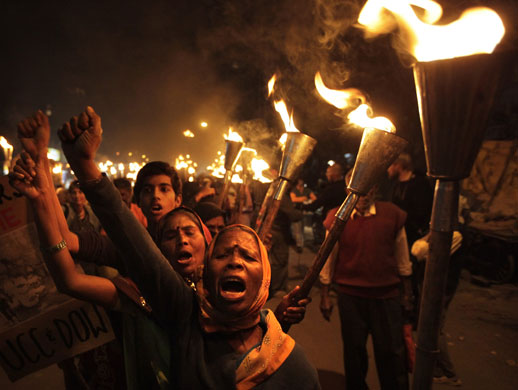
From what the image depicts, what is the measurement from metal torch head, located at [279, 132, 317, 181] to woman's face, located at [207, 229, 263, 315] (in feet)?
2.44

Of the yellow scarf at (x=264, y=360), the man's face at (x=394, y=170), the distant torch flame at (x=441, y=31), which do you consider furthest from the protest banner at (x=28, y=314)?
the man's face at (x=394, y=170)

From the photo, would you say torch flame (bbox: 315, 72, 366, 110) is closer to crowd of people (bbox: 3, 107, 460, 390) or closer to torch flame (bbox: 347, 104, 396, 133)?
torch flame (bbox: 347, 104, 396, 133)

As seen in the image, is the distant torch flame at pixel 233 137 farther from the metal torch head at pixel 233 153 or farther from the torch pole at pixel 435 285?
the torch pole at pixel 435 285

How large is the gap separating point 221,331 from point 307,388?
17.9 inches

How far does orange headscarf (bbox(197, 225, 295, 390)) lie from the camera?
1429mm

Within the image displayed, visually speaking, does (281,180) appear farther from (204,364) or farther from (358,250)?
(358,250)

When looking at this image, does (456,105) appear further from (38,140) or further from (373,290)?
(373,290)

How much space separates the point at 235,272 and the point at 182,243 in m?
0.59

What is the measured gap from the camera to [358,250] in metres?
3.52

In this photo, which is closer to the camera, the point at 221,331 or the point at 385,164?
the point at 221,331

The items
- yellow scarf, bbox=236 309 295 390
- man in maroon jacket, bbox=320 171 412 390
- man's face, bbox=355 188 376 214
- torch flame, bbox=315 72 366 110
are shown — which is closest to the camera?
yellow scarf, bbox=236 309 295 390

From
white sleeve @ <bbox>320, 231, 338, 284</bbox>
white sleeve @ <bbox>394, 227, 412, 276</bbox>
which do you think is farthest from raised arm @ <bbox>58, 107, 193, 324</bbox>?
white sleeve @ <bbox>394, 227, 412, 276</bbox>

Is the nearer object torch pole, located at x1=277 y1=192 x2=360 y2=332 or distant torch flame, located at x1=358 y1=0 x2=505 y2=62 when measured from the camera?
distant torch flame, located at x1=358 y1=0 x2=505 y2=62

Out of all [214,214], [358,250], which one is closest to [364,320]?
[358,250]
